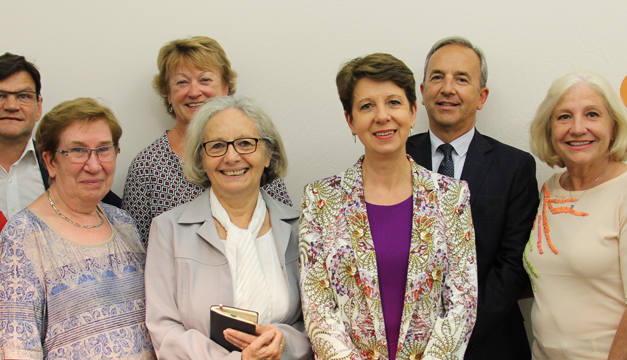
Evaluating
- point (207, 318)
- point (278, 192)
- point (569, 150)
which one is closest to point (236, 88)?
point (278, 192)

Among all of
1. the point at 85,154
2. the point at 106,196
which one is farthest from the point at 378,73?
the point at 106,196

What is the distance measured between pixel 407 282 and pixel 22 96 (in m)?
2.17

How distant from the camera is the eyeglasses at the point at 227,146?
7.06ft

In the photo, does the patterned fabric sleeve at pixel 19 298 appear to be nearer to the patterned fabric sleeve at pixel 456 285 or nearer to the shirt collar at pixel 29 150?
the shirt collar at pixel 29 150

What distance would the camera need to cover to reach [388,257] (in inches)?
78.6

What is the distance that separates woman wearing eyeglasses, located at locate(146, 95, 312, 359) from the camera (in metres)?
2.01

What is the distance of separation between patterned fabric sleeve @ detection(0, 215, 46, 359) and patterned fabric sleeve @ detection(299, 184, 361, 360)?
1010mm

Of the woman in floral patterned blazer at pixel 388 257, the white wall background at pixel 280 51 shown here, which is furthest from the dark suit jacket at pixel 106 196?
the woman in floral patterned blazer at pixel 388 257

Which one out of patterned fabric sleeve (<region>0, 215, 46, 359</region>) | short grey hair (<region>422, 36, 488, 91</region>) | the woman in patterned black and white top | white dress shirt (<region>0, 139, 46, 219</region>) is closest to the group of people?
patterned fabric sleeve (<region>0, 215, 46, 359</region>)

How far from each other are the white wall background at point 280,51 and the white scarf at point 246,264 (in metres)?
1.06

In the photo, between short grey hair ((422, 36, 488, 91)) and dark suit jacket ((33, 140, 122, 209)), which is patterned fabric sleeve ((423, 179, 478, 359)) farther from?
dark suit jacket ((33, 140, 122, 209))

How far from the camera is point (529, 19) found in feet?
9.83

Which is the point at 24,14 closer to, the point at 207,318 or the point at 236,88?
the point at 236,88

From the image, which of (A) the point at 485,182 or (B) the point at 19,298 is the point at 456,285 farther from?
(B) the point at 19,298
